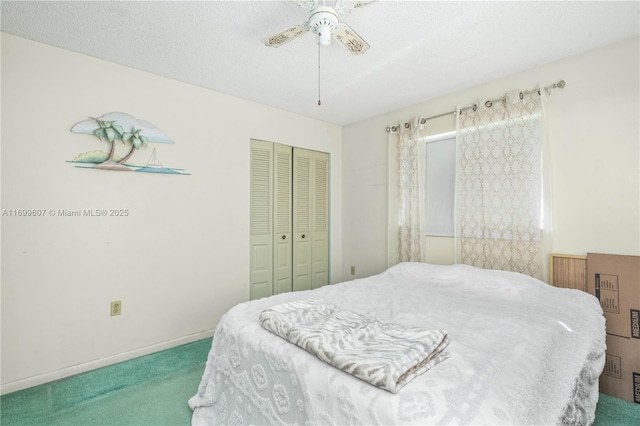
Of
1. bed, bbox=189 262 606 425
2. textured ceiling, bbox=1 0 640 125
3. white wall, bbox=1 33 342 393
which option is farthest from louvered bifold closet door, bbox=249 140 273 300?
bed, bbox=189 262 606 425

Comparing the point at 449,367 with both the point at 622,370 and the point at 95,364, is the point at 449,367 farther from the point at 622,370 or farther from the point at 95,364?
the point at 95,364

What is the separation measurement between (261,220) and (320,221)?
0.88 meters

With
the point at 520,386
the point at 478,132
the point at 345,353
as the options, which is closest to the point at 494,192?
the point at 478,132

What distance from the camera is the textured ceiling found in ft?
6.04

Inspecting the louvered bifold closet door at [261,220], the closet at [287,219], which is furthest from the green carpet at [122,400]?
the closet at [287,219]

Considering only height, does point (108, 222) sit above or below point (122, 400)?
above

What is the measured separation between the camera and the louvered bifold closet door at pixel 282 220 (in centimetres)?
352

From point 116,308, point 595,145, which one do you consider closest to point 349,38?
point 595,145

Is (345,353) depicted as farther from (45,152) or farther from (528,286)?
(45,152)

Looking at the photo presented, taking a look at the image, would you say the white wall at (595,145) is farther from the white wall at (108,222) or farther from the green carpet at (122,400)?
the white wall at (108,222)

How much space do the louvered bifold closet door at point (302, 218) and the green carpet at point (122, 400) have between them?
157cm

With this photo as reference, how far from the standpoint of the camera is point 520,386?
1048mm

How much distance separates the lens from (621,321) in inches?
81.7

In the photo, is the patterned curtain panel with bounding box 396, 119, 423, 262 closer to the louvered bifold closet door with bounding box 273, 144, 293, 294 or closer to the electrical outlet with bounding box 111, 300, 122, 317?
the louvered bifold closet door with bounding box 273, 144, 293, 294
